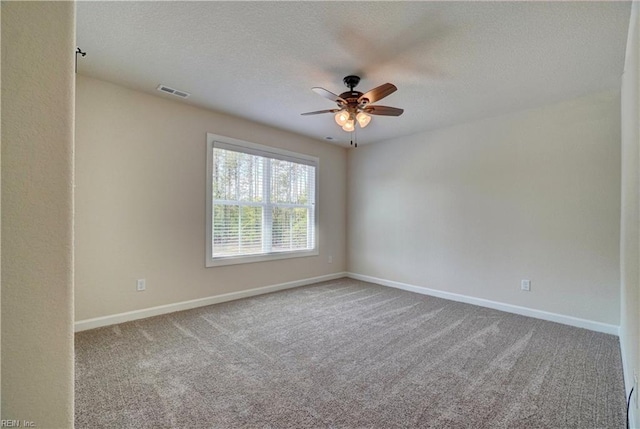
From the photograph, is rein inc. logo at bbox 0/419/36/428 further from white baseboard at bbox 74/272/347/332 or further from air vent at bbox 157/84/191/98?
air vent at bbox 157/84/191/98

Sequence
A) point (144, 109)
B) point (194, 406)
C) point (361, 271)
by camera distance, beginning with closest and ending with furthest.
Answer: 1. point (194, 406)
2. point (144, 109)
3. point (361, 271)

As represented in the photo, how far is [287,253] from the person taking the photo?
476cm

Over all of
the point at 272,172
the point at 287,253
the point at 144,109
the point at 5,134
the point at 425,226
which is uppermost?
the point at 144,109

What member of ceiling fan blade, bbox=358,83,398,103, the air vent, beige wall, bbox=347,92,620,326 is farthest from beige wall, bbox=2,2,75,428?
beige wall, bbox=347,92,620,326

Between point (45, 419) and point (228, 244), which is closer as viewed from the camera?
point (45, 419)

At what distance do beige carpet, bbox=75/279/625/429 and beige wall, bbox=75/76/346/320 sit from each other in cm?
40

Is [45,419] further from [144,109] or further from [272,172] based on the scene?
[272,172]

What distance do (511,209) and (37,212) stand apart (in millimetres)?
4299

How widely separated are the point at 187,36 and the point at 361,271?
438 cm

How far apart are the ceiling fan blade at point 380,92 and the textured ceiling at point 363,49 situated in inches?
9.5

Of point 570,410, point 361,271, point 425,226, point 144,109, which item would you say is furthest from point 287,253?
point 570,410

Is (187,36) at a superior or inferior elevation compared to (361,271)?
superior

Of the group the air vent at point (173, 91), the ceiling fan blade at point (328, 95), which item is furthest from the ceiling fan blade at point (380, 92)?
the air vent at point (173, 91)

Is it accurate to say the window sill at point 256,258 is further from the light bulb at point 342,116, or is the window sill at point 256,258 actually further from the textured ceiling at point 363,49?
the light bulb at point 342,116
